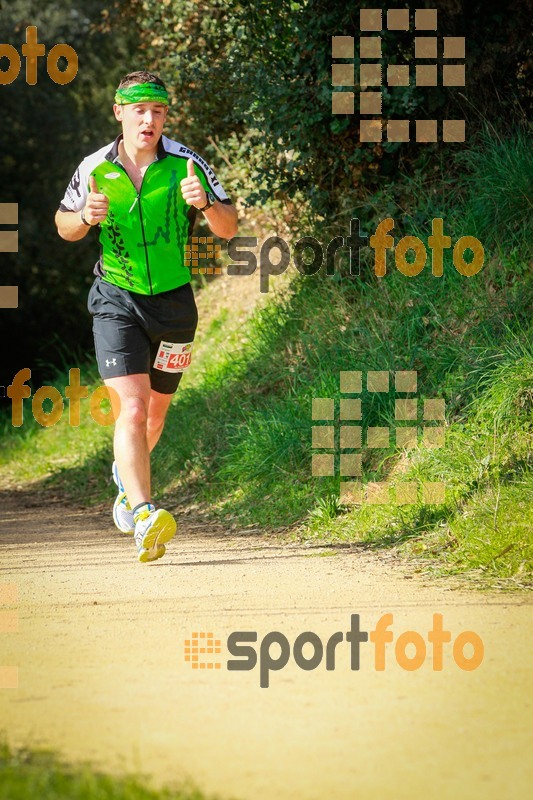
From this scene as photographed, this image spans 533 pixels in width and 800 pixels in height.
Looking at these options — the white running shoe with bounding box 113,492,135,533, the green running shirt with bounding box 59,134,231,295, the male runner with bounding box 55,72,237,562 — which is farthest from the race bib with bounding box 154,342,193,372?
the white running shoe with bounding box 113,492,135,533

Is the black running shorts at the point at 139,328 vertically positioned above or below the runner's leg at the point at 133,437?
above

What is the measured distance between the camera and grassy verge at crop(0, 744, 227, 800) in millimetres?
2742

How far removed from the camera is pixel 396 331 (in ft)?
26.2

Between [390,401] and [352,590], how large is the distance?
229 cm

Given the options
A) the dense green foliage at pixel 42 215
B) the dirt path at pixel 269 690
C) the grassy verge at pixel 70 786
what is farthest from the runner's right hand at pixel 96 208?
the dense green foliage at pixel 42 215

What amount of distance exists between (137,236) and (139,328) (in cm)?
49

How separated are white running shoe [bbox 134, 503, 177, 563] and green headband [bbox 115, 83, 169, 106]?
2147 mm

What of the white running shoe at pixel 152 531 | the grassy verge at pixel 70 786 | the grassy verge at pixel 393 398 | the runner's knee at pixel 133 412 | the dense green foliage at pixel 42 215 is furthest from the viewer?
the dense green foliage at pixel 42 215

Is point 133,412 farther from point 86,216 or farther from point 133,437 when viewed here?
point 86,216

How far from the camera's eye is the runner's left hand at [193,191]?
577 centimetres

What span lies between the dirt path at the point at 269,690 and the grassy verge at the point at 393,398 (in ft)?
2.09

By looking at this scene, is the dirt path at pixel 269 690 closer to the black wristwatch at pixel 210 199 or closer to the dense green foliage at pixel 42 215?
the black wristwatch at pixel 210 199

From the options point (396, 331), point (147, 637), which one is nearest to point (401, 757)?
point (147, 637)

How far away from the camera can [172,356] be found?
637cm
